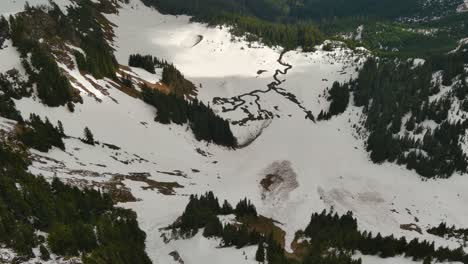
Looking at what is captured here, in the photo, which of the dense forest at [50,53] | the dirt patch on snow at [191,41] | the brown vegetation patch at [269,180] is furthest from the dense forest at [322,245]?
the dirt patch on snow at [191,41]

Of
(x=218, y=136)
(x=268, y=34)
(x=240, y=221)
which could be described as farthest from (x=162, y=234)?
(x=268, y=34)

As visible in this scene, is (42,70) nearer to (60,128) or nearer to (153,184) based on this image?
(60,128)

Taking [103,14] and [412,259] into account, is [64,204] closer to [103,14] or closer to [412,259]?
[412,259]

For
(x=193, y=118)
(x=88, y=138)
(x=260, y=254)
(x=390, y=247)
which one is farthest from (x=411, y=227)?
(x=88, y=138)

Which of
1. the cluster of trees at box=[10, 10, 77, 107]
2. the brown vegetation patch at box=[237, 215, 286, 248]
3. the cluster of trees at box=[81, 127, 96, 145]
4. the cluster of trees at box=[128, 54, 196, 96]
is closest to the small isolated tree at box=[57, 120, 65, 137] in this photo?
Answer: the cluster of trees at box=[81, 127, 96, 145]

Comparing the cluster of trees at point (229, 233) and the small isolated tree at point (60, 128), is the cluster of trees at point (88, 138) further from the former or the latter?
the cluster of trees at point (229, 233)

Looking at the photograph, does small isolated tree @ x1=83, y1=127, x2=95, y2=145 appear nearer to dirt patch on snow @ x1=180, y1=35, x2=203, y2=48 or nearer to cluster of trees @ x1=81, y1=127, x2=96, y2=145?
cluster of trees @ x1=81, y1=127, x2=96, y2=145
